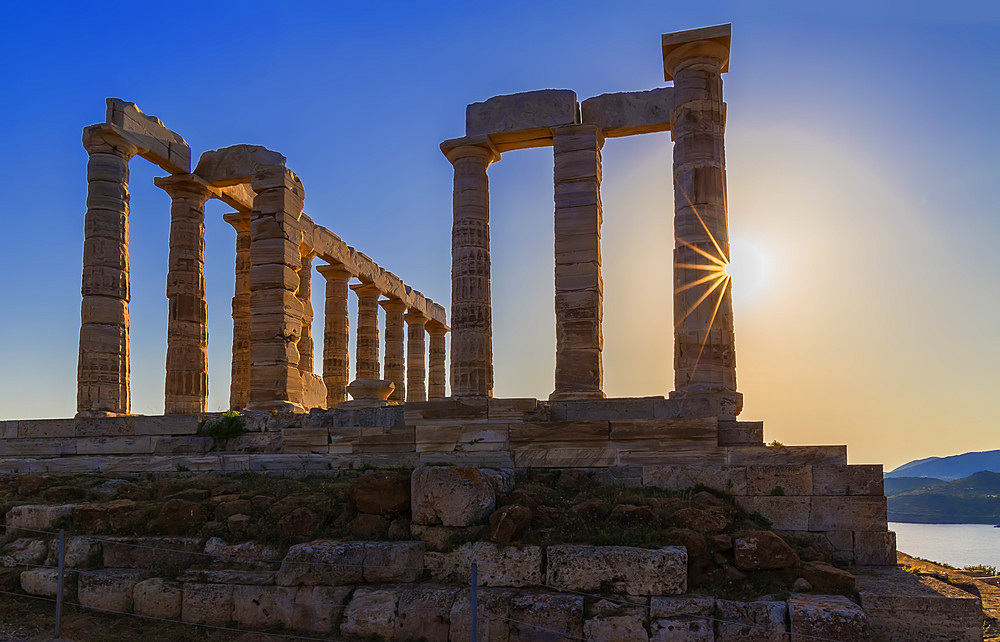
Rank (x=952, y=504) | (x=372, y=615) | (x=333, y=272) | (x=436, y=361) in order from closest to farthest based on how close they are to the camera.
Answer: (x=372, y=615)
(x=333, y=272)
(x=436, y=361)
(x=952, y=504)

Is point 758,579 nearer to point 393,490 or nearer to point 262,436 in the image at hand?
point 393,490

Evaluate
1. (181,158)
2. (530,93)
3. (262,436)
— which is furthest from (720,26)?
(181,158)

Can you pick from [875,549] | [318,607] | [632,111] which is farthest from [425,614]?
[632,111]

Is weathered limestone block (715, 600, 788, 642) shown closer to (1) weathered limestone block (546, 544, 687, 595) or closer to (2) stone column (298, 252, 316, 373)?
(1) weathered limestone block (546, 544, 687, 595)

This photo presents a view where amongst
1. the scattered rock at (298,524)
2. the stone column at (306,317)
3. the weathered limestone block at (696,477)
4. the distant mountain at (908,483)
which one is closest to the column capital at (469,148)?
the stone column at (306,317)

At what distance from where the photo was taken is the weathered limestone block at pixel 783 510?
1159 centimetres

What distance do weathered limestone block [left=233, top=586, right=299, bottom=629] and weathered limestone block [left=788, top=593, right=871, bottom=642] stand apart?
6.22 meters

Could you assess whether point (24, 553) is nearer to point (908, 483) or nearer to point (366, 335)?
point (366, 335)

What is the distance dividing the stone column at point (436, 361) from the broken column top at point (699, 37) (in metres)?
28.5

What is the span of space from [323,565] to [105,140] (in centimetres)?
1703

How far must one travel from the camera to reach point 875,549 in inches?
444

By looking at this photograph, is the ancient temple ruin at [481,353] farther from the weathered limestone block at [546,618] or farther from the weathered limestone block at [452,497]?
the weathered limestone block at [546,618]

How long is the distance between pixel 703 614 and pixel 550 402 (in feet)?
32.0

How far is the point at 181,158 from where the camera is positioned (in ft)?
80.1
